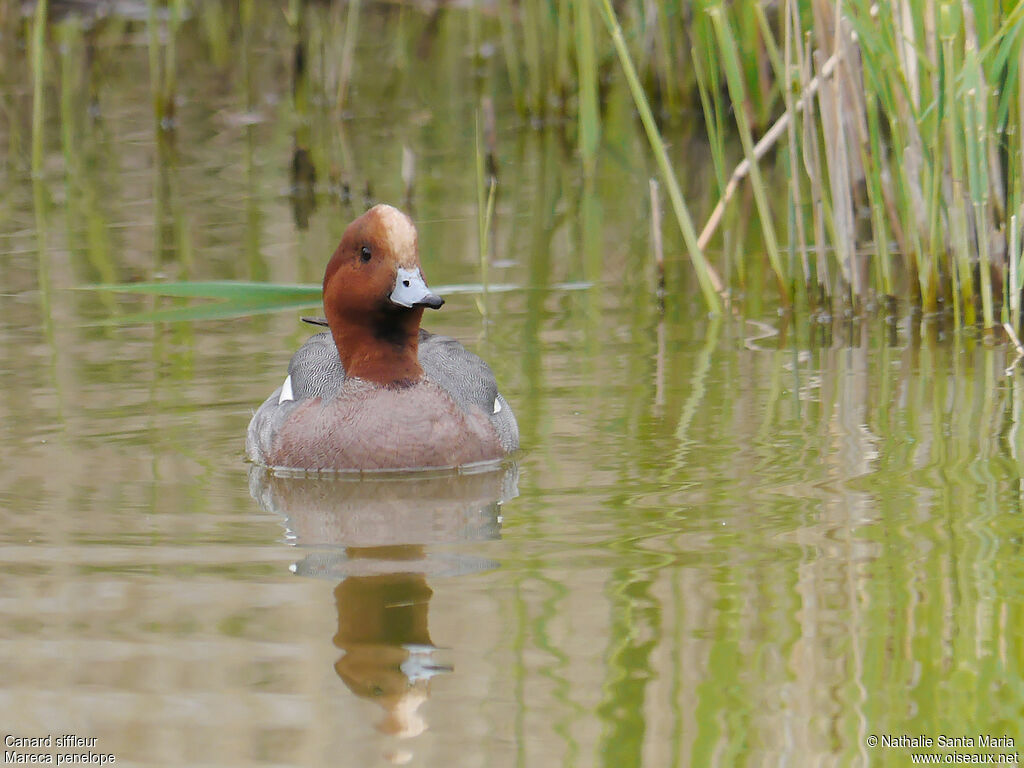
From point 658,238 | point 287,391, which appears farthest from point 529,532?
point 658,238

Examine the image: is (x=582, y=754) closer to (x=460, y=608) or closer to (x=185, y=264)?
(x=460, y=608)

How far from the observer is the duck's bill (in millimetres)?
5141

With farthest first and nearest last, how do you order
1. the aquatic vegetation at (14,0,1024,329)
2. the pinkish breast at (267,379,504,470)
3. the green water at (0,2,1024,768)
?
the aquatic vegetation at (14,0,1024,329)
the pinkish breast at (267,379,504,470)
the green water at (0,2,1024,768)

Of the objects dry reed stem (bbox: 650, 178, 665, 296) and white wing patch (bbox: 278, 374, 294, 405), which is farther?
dry reed stem (bbox: 650, 178, 665, 296)

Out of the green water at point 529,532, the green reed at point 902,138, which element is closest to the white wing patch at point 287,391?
the green water at point 529,532

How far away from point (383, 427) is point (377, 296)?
40 centimetres

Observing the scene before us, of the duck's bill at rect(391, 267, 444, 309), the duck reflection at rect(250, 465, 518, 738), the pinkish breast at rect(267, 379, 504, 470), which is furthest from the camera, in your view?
the pinkish breast at rect(267, 379, 504, 470)

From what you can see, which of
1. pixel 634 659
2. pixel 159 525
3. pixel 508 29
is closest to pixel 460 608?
pixel 634 659

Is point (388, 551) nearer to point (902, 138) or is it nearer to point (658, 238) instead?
point (902, 138)

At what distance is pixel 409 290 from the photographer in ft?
17.2

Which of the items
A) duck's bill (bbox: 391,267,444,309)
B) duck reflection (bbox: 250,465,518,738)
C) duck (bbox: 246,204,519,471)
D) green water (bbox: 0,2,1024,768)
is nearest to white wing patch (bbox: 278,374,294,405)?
duck (bbox: 246,204,519,471)

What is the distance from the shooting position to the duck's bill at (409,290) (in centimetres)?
514

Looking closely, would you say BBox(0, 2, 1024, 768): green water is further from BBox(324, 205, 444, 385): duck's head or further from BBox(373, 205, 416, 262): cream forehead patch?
BBox(373, 205, 416, 262): cream forehead patch

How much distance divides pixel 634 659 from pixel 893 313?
3473mm
